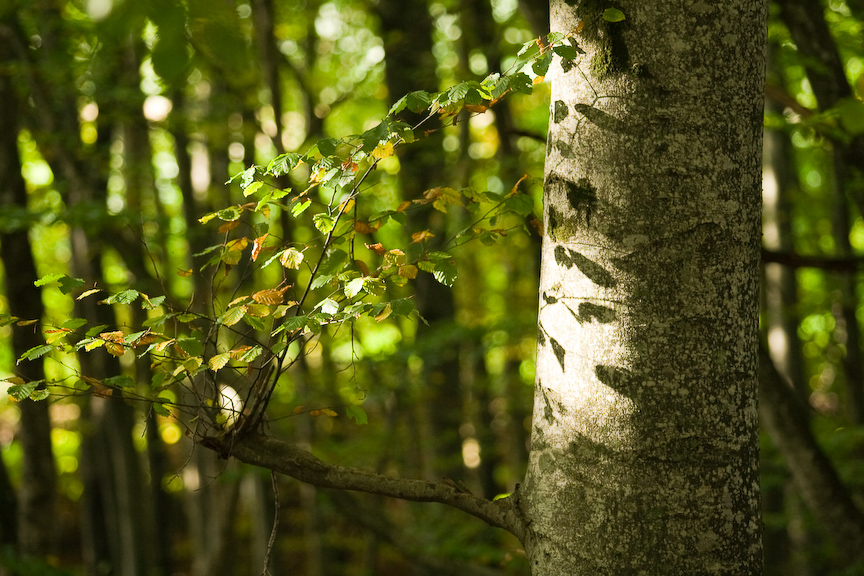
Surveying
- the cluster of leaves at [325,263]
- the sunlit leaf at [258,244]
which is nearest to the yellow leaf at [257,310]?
the cluster of leaves at [325,263]

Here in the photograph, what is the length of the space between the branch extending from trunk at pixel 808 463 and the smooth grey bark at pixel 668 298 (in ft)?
5.55

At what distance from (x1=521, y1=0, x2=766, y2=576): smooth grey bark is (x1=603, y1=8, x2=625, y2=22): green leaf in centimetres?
4

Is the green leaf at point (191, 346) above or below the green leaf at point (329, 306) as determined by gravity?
below

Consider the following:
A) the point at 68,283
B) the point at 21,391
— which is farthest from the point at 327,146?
the point at 21,391

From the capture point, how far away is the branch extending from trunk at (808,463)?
2809 millimetres

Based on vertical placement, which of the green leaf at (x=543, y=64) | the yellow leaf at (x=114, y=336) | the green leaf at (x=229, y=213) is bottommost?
the yellow leaf at (x=114, y=336)

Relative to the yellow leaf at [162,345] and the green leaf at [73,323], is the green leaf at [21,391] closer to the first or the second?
the green leaf at [73,323]

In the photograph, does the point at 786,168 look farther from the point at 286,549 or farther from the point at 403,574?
the point at 286,549

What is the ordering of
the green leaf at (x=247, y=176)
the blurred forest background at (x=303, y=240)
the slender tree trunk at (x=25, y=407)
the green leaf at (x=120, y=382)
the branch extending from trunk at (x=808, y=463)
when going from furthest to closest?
the slender tree trunk at (x=25, y=407) < the blurred forest background at (x=303, y=240) < the branch extending from trunk at (x=808, y=463) < the green leaf at (x=120, y=382) < the green leaf at (x=247, y=176)

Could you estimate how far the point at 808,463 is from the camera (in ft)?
9.44

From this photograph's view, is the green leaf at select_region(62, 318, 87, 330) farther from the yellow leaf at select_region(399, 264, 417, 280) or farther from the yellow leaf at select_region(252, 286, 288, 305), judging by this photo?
the yellow leaf at select_region(399, 264, 417, 280)

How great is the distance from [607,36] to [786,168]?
7630mm

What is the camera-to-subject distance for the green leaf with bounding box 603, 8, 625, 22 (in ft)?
4.19

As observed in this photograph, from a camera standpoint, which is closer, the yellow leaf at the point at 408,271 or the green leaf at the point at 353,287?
the green leaf at the point at 353,287
